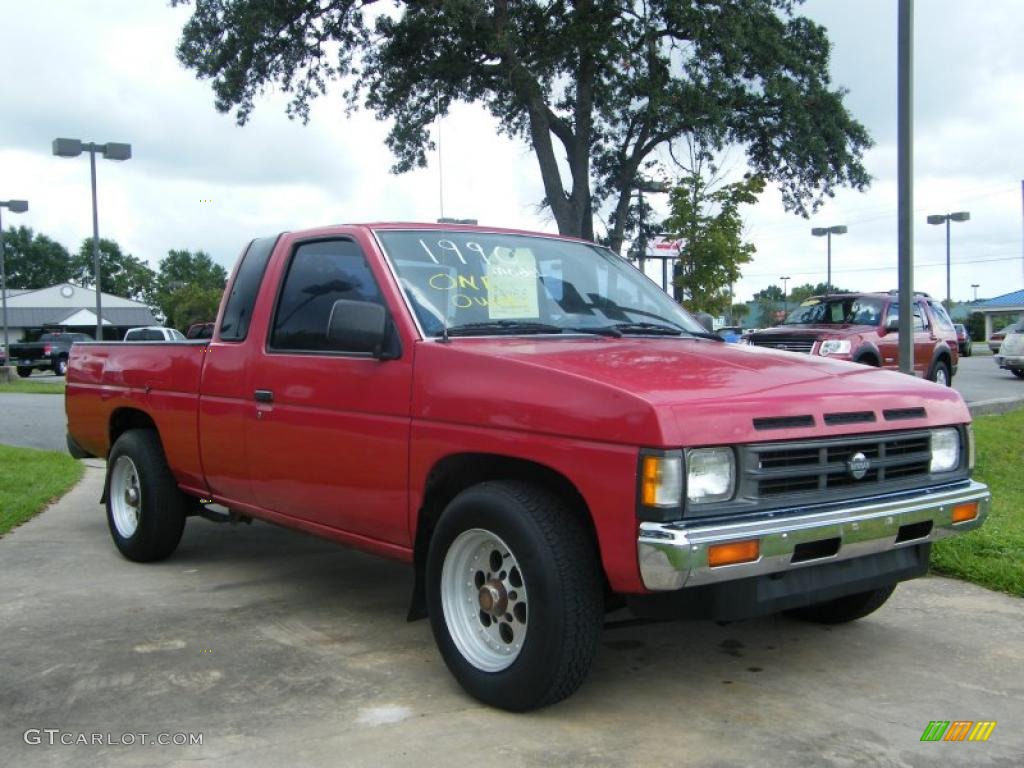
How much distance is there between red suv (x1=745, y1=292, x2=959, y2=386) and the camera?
1305 centimetres

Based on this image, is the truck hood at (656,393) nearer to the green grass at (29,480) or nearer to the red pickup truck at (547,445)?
the red pickup truck at (547,445)

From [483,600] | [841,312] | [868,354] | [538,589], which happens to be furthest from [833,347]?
[538,589]

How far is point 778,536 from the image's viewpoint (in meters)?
3.19

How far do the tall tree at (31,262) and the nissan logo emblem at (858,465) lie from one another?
126937mm

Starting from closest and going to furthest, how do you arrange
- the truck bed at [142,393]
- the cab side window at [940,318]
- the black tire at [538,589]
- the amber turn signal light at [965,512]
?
the black tire at [538,589]
the amber turn signal light at [965,512]
the truck bed at [142,393]
the cab side window at [940,318]

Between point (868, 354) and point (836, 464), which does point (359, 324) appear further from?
point (868, 354)

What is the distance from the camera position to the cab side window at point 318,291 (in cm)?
446

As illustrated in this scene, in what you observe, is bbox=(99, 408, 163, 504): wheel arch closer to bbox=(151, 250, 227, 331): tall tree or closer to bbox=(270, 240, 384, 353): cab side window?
bbox=(270, 240, 384, 353): cab side window

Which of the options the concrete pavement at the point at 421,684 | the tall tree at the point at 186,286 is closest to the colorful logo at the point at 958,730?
the concrete pavement at the point at 421,684

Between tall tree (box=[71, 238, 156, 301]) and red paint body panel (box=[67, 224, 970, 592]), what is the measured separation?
339ft

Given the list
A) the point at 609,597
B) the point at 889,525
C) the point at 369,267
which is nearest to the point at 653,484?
the point at 609,597

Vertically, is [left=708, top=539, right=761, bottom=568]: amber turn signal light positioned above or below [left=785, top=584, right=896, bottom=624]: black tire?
above

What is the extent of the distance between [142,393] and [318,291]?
1.80 metres

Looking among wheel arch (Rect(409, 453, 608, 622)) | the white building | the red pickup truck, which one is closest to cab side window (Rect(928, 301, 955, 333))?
the red pickup truck
